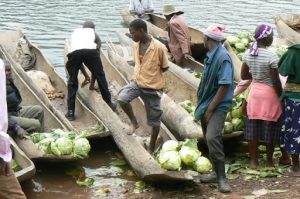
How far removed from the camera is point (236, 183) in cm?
658

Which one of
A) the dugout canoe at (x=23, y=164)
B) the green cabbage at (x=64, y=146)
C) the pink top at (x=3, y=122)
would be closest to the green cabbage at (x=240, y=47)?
the green cabbage at (x=64, y=146)

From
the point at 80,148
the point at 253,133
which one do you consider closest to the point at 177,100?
the point at 253,133

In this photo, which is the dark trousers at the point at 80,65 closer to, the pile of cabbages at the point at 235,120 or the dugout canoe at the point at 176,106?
the dugout canoe at the point at 176,106

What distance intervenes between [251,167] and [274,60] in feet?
4.81

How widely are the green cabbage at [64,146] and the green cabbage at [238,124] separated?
2.25m

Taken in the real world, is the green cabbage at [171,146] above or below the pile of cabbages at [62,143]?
above

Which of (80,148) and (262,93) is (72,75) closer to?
(80,148)

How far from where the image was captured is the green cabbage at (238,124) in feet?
24.6

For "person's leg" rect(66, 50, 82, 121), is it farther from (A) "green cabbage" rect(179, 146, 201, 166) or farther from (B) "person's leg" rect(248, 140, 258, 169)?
(B) "person's leg" rect(248, 140, 258, 169)

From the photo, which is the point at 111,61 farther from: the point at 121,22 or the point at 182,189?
the point at 121,22

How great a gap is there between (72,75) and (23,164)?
8.29 feet

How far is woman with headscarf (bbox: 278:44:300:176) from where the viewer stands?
6.23m

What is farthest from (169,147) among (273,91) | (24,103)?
(24,103)

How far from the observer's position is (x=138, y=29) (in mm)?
6641
